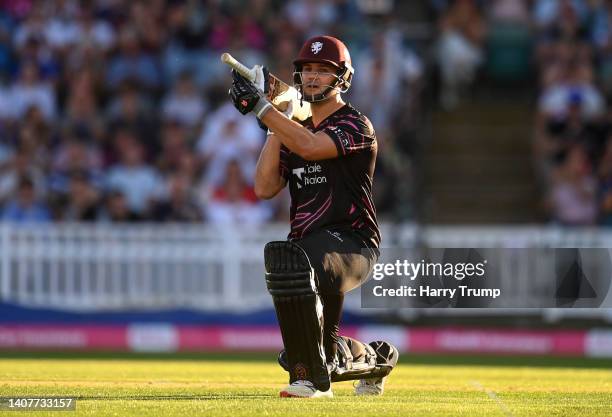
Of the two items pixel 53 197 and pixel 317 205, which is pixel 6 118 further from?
pixel 317 205

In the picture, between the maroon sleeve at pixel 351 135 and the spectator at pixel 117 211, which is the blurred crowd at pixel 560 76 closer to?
the spectator at pixel 117 211

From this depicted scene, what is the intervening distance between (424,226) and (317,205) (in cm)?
814

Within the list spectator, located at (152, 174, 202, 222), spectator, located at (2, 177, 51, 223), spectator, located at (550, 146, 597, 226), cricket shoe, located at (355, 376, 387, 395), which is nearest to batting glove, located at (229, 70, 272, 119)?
cricket shoe, located at (355, 376, 387, 395)

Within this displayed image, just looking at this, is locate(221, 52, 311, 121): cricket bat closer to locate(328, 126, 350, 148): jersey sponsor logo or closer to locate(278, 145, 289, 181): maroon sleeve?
locate(278, 145, 289, 181): maroon sleeve

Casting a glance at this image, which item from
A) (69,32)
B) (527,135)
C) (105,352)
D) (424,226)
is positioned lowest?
(105,352)

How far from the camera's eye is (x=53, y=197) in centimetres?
1680

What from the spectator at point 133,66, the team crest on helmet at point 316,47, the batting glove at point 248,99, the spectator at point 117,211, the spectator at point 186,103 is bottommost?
the spectator at point 117,211

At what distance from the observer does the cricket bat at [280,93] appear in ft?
26.7

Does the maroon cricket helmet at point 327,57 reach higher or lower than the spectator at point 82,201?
higher

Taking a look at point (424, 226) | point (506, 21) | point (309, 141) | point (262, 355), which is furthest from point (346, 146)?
point (506, 21)

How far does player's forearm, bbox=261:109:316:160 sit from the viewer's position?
26.2 feet

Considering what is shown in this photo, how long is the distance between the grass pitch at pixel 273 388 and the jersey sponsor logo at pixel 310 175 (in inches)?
48.1

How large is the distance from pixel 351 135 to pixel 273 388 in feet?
5.93

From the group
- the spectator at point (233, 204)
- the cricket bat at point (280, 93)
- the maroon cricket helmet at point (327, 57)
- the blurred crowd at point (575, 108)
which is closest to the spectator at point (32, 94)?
the spectator at point (233, 204)
